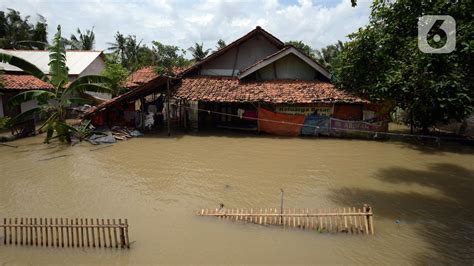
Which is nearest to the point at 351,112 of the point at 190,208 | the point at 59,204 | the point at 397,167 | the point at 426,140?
the point at 426,140

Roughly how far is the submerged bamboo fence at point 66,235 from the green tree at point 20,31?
32557 mm

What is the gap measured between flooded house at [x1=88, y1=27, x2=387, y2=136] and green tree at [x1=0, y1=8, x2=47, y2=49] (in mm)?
23005

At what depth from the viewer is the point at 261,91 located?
1686 centimetres

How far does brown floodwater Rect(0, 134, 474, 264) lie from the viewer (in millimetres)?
6086

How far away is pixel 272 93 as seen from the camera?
1662 centimetres

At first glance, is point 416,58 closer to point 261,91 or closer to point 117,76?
point 261,91

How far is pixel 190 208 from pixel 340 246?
12.2 ft

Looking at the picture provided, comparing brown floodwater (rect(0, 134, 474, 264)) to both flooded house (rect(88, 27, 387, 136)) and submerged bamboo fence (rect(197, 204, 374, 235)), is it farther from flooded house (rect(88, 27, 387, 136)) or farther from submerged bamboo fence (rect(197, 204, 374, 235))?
flooded house (rect(88, 27, 387, 136))

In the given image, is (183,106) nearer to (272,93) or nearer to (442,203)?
(272,93)

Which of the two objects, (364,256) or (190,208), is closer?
(364,256)

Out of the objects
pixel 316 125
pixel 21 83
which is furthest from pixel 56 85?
pixel 316 125

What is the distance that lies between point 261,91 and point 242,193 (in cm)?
875

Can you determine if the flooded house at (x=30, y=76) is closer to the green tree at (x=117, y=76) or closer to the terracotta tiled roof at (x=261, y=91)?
the green tree at (x=117, y=76)

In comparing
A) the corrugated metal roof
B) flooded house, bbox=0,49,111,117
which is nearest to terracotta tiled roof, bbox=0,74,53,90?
flooded house, bbox=0,49,111,117
